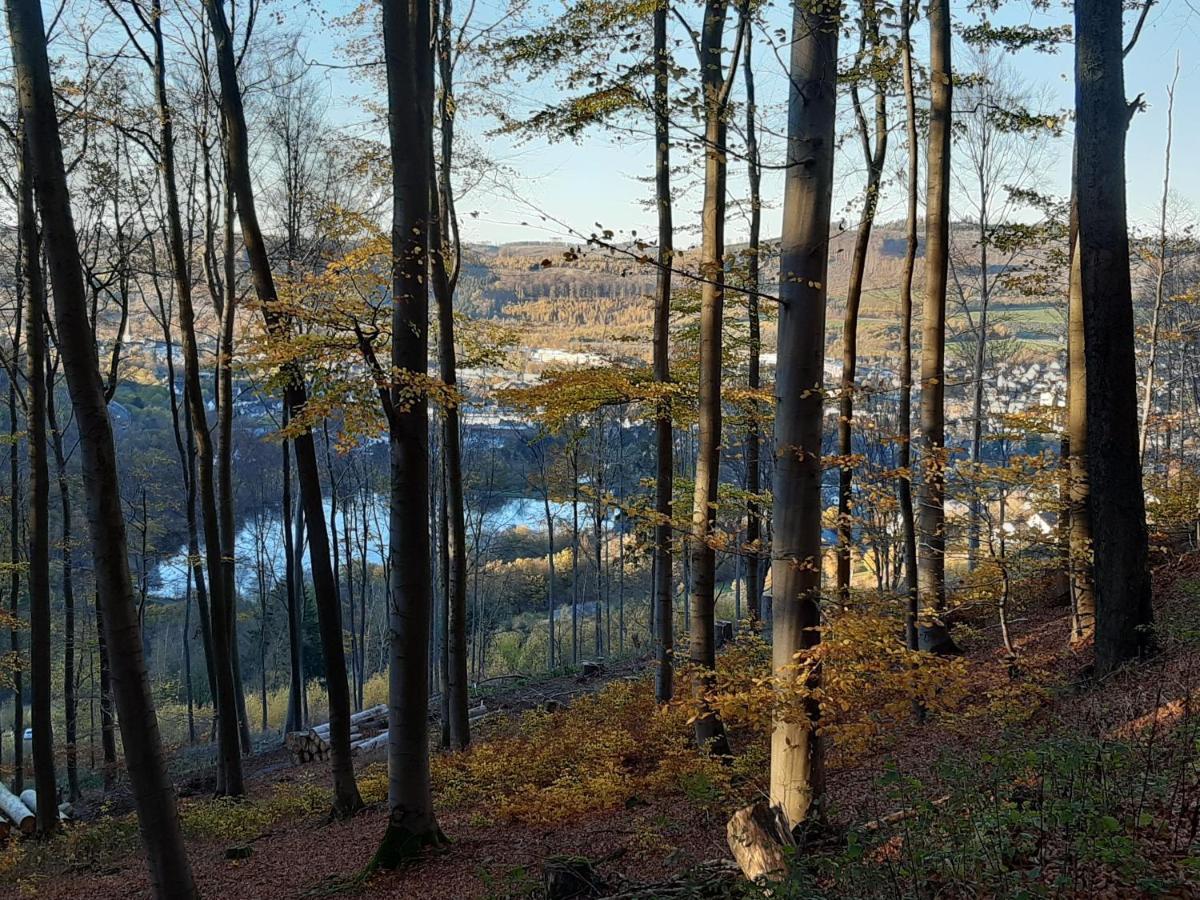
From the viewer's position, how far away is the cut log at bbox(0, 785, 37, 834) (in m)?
11.2

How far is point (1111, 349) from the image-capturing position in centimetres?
642

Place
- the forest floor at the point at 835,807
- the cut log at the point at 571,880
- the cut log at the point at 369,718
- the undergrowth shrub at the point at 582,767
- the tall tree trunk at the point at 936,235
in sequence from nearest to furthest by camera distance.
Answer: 1. the forest floor at the point at 835,807
2. the cut log at the point at 571,880
3. the undergrowth shrub at the point at 582,767
4. the tall tree trunk at the point at 936,235
5. the cut log at the point at 369,718

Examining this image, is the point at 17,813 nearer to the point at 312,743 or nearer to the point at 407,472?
the point at 312,743

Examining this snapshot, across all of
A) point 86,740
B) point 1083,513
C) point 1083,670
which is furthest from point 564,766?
point 86,740

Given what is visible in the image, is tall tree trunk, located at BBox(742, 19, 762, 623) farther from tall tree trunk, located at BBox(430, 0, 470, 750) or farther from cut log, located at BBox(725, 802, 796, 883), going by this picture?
cut log, located at BBox(725, 802, 796, 883)

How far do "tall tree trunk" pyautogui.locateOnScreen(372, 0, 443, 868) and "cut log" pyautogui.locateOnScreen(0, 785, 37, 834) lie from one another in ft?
28.0

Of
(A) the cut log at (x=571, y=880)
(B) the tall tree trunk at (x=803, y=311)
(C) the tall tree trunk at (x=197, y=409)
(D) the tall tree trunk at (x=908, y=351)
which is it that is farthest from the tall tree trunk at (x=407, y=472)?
(C) the tall tree trunk at (x=197, y=409)

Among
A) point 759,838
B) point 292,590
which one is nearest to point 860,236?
point 759,838

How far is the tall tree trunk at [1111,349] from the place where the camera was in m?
6.40

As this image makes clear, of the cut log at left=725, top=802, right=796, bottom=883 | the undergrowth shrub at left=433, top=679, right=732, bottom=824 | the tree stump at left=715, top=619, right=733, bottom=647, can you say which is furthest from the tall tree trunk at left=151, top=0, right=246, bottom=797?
the tree stump at left=715, top=619, right=733, bottom=647

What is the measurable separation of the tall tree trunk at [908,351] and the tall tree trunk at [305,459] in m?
6.05

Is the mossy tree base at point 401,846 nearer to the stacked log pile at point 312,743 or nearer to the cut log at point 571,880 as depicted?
the cut log at point 571,880

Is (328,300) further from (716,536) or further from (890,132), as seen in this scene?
(890,132)

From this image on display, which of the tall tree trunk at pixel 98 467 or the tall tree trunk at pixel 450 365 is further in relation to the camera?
the tall tree trunk at pixel 450 365
